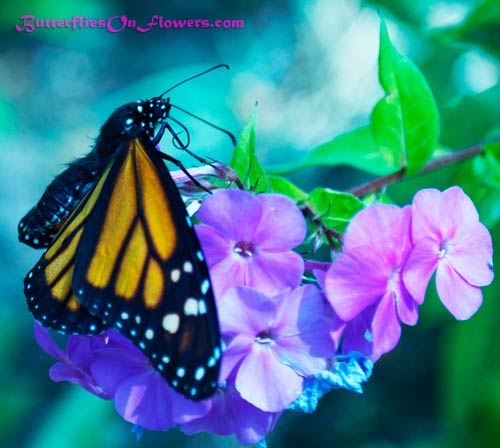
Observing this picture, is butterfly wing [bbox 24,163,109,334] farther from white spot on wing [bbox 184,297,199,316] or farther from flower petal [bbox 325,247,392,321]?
flower petal [bbox 325,247,392,321]

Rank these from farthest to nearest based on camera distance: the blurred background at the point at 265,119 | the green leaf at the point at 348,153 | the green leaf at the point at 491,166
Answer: the blurred background at the point at 265,119 < the green leaf at the point at 348,153 < the green leaf at the point at 491,166

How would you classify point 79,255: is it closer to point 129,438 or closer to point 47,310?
point 47,310

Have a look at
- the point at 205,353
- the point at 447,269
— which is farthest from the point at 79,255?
the point at 447,269

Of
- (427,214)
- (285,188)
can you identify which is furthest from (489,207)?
(427,214)

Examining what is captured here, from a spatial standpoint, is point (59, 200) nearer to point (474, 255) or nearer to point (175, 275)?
point (175, 275)

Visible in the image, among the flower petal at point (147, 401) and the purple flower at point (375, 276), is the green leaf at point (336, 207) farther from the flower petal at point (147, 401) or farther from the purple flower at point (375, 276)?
the flower petal at point (147, 401)

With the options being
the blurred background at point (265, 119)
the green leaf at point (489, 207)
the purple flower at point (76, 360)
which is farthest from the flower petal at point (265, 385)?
the blurred background at point (265, 119)

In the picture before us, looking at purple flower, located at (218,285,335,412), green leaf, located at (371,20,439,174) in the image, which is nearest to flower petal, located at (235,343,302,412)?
purple flower, located at (218,285,335,412)
